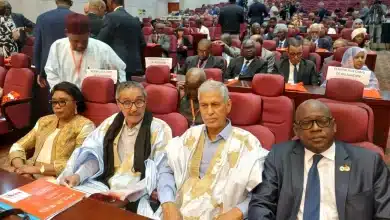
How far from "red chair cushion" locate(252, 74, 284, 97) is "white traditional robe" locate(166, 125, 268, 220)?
2.93ft

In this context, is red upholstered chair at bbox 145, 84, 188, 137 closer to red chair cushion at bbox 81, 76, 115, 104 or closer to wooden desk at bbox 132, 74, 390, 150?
red chair cushion at bbox 81, 76, 115, 104

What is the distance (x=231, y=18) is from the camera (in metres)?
7.16

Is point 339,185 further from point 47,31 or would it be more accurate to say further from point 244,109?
point 47,31

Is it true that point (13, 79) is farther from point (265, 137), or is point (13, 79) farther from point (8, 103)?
point (265, 137)

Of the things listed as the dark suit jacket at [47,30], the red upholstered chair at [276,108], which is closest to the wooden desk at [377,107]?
the red upholstered chair at [276,108]

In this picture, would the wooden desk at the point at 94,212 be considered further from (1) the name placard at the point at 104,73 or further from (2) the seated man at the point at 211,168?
(1) the name placard at the point at 104,73

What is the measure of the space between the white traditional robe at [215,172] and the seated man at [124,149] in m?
0.22

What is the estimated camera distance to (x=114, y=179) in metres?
2.23

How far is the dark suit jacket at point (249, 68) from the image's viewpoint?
443 centimetres

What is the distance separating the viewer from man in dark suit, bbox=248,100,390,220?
1.66 meters

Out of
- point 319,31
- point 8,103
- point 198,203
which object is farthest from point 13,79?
point 319,31

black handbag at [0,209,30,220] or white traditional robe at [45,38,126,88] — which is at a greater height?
white traditional robe at [45,38,126,88]

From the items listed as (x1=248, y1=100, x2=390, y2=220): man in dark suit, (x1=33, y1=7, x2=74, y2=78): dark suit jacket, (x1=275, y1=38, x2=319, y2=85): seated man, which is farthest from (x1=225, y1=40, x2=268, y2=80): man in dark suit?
(x1=248, y1=100, x2=390, y2=220): man in dark suit

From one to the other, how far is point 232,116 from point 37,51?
216 centimetres
